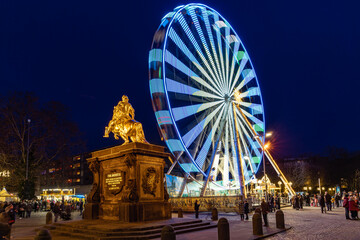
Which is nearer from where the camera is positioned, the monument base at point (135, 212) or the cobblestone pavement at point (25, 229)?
the monument base at point (135, 212)

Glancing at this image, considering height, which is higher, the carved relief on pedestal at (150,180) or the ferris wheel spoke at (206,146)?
the ferris wheel spoke at (206,146)

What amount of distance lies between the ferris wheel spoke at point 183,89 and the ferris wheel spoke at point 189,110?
2.54 ft

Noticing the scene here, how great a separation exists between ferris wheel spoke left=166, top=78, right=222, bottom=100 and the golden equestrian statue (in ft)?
27.8

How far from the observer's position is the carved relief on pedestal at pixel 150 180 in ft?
43.1

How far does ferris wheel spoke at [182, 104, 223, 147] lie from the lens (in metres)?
24.1

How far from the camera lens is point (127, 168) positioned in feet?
43.4

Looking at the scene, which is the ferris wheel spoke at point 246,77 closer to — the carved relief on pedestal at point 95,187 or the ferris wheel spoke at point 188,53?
the ferris wheel spoke at point 188,53

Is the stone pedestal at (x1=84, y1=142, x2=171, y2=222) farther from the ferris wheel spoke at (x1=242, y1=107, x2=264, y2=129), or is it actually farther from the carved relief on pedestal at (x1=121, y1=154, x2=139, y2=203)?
the ferris wheel spoke at (x1=242, y1=107, x2=264, y2=129)

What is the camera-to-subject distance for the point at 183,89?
81.7ft

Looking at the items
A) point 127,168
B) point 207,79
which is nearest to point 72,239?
point 127,168

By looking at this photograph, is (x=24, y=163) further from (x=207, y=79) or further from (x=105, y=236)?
(x=105, y=236)

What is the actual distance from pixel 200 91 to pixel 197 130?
3.39 meters

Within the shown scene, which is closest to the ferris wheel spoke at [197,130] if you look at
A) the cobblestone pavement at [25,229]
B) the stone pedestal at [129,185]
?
the stone pedestal at [129,185]

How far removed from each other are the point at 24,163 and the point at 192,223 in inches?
894
